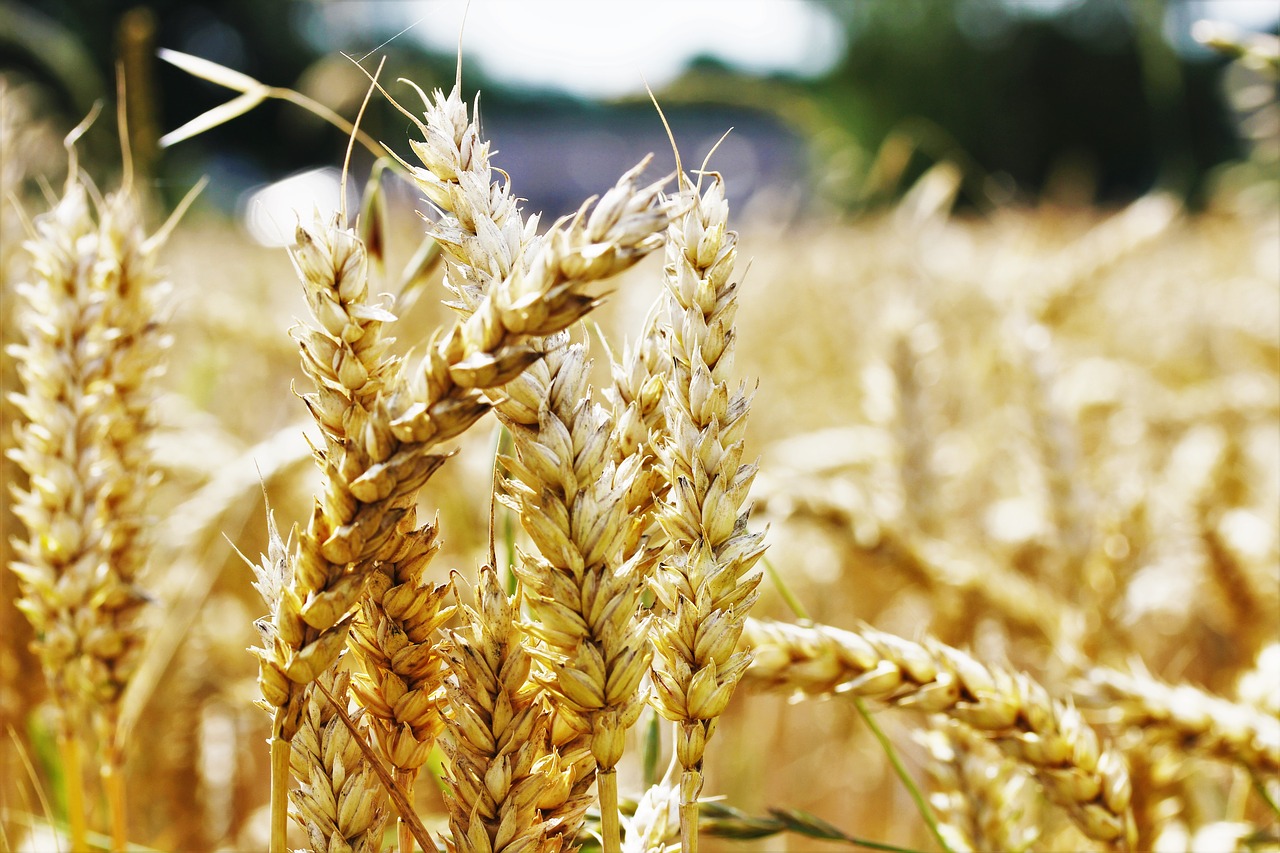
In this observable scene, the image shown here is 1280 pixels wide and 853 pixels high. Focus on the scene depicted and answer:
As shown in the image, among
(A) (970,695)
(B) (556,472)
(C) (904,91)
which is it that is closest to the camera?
(B) (556,472)

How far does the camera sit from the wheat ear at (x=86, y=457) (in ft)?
1.83

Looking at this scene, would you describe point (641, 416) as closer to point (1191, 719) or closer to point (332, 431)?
point (332, 431)

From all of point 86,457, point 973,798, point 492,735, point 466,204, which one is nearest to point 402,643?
point 492,735

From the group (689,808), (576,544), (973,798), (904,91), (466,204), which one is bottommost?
(973,798)

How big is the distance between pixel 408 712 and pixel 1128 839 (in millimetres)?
414

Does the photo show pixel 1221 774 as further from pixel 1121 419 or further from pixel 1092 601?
pixel 1121 419

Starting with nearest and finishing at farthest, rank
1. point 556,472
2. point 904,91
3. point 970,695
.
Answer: point 556,472 < point 970,695 < point 904,91

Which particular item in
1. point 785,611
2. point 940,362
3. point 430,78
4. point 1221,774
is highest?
→ point 430,78

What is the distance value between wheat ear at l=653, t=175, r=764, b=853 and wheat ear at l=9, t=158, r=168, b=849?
40 cm

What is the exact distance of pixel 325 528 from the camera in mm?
325

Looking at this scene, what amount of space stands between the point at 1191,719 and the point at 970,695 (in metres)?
0.19

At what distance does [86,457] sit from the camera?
0.57 m

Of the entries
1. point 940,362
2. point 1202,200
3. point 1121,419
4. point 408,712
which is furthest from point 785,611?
point 1202,200

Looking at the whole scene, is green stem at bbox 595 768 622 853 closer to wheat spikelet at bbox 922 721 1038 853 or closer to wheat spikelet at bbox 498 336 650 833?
wheat spikelet at bbox 498 336 650 833
